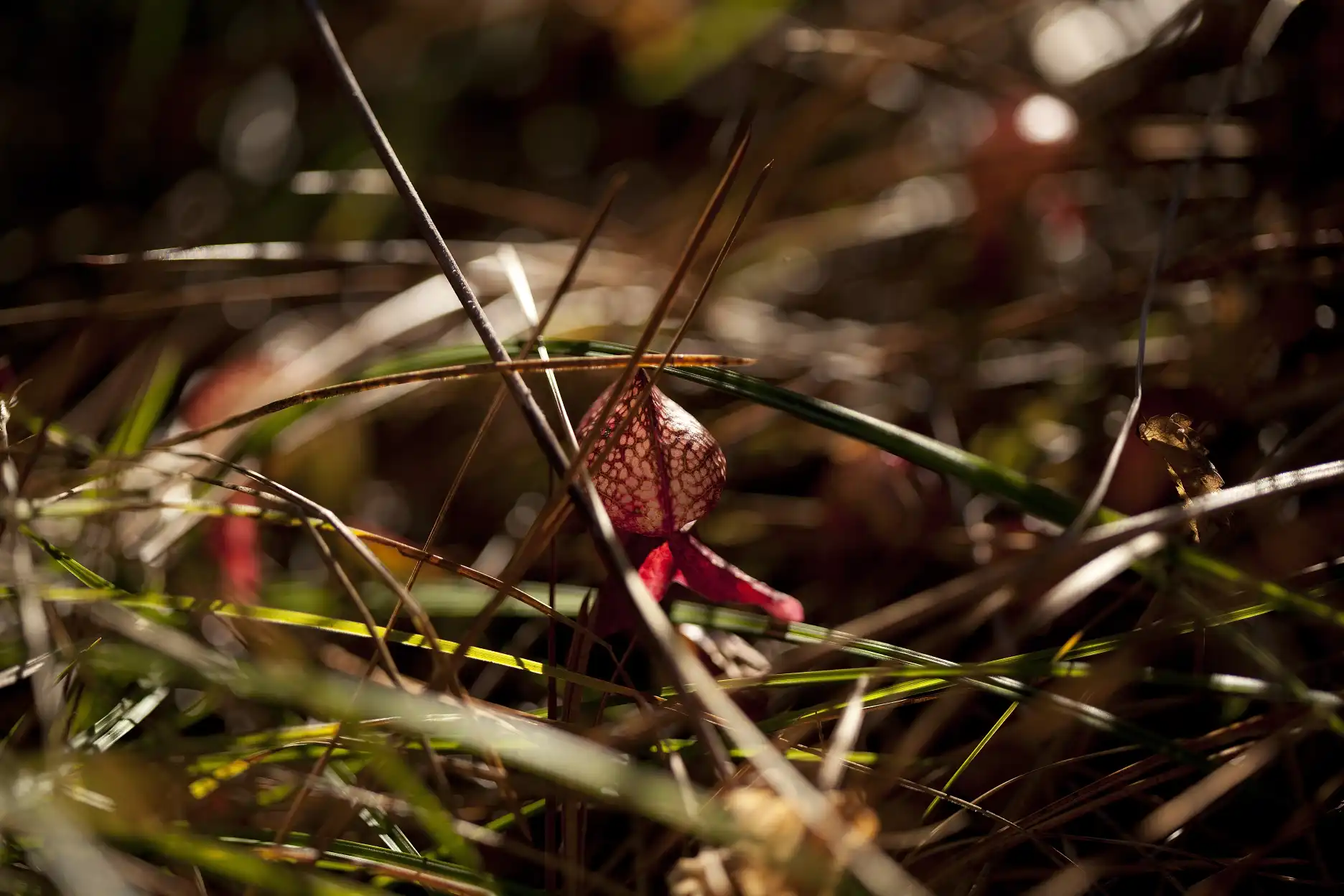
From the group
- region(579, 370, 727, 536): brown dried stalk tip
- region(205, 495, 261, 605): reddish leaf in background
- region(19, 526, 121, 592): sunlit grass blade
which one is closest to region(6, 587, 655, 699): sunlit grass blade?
region(19, 526, 121, 592): sunlit grass blade

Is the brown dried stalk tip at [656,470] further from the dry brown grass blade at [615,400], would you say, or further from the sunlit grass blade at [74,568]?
the sunlit grass blade at [74,568]

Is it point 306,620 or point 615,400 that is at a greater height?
point 615,400

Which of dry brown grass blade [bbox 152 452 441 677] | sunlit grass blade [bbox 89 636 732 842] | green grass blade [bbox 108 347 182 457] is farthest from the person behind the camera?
green grass blade [bbox 108 347 182 457]

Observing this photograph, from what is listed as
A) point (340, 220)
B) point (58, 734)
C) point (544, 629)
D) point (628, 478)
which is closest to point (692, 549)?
point (628, 478)

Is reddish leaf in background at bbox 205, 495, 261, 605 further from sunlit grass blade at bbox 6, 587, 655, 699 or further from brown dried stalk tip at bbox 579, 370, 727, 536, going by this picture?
brown dried stalk tip at bbox 579, 370, 727, 536

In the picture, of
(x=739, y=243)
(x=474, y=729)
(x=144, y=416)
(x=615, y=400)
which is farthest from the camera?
(x=739, y=243)

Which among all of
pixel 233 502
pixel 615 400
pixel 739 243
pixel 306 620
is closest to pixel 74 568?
pixel 306 620

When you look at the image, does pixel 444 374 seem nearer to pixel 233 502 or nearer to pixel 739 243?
pixel 233 502
